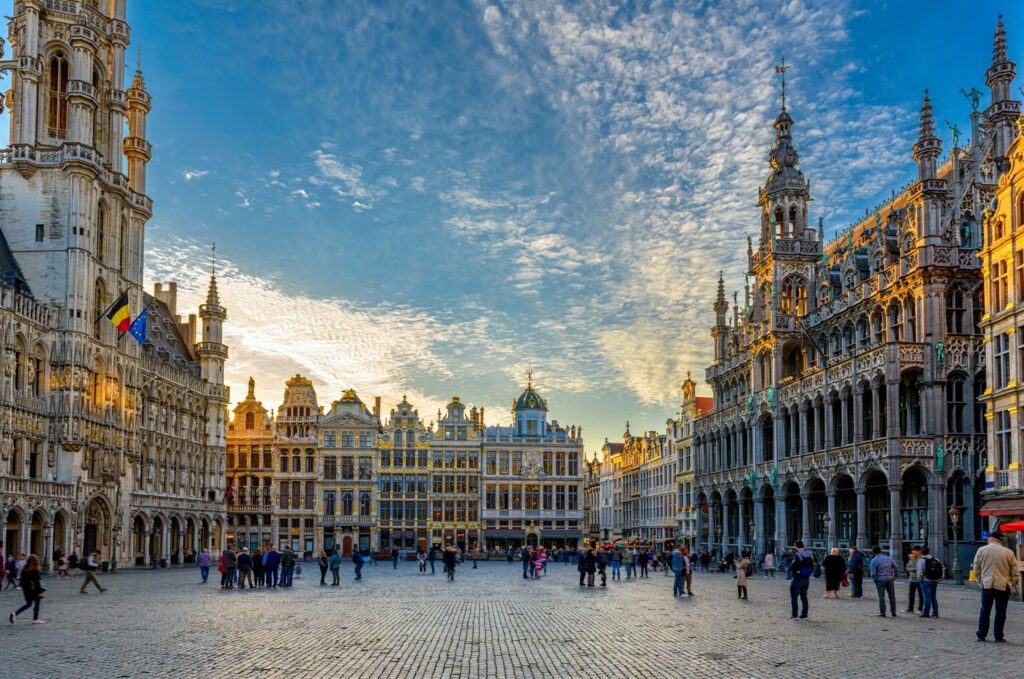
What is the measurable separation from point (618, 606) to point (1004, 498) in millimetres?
15903

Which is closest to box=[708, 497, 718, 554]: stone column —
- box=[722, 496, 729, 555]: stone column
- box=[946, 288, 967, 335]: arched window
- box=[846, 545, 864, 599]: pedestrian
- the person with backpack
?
box=[722, 496, 729, 555]: stone column

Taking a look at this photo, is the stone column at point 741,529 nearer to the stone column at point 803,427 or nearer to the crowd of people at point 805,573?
the crowd of people at point 805,573

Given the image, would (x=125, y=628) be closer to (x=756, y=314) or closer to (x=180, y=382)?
(x=756, y=314)

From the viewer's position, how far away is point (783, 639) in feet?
65.5

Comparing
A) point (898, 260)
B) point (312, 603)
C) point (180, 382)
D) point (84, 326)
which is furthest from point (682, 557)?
point (180, 382)

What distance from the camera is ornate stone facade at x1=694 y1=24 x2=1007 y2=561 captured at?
46062 millimetres

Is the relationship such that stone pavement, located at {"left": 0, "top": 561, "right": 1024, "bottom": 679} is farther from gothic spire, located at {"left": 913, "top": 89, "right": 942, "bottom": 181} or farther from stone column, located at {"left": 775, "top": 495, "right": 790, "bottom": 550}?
stone column, located at {"left": 775, "top": 495, "right": 790, "bottom": 550}

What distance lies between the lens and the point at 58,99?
207ft

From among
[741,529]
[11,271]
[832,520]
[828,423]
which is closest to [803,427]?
[828,423]

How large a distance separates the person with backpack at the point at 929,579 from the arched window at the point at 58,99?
5552cm

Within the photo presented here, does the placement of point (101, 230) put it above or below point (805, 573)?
above

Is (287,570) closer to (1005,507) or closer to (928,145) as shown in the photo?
(1005,507)

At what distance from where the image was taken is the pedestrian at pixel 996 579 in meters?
18.5

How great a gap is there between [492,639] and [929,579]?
1062 centimetres
